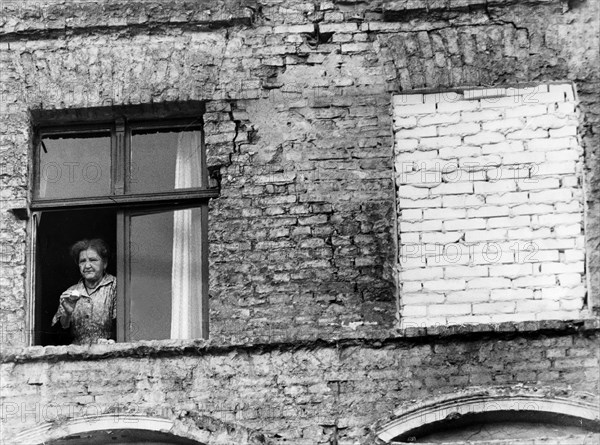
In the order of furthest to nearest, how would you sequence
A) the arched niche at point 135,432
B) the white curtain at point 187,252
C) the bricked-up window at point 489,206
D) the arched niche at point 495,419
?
the white curtain at point 187,252 < the bricked-up window at point 489,206 < the arched niche at point 135,432 < the arched niche at point 495,419

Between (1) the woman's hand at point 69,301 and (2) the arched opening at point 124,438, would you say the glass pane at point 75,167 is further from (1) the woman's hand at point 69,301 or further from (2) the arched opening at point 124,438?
(2) the arched opening at point 124,438

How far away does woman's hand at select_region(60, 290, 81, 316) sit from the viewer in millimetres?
11094

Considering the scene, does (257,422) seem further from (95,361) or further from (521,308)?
(521,308)

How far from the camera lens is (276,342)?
10.6 meters

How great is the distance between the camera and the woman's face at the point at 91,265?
11.2m

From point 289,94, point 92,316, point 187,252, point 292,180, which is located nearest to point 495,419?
point 292,180

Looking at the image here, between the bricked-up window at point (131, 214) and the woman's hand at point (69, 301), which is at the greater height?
the bricked-up window at point (131, 214)

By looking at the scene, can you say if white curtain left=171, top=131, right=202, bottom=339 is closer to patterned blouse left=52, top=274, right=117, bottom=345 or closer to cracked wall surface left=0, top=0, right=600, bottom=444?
cracked wall surface left=0, top=0, right=600, bottom=444

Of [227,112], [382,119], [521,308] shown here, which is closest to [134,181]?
[227,112]

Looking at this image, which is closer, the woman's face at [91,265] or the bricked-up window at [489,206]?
the bricked-up window at [489,206]

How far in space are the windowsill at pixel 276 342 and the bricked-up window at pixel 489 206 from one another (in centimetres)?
16


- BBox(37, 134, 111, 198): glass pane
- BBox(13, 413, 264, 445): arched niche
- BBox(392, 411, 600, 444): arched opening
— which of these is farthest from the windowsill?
BBox(37, 134, 111, 198): glass pane

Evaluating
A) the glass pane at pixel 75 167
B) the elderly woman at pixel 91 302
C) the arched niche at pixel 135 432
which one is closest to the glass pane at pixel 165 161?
the glass pane at pixel 75 167

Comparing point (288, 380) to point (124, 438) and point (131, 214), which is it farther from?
point (131, 214)
